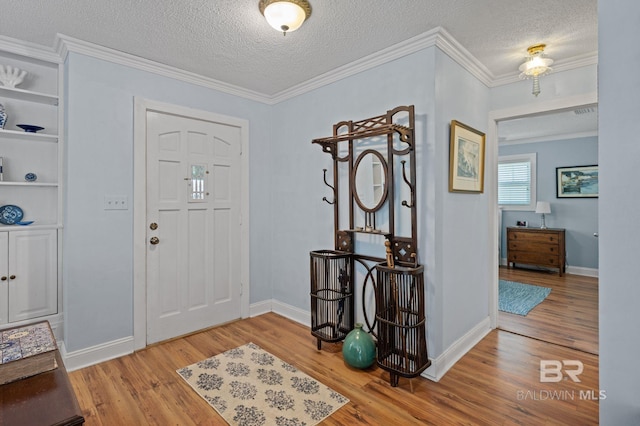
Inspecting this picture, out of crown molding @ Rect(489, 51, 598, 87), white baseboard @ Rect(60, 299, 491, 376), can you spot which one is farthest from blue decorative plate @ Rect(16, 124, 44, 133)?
crown molding @ Rect(489, 51, 598, 87)

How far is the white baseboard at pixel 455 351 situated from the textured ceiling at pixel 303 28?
91.5 inches

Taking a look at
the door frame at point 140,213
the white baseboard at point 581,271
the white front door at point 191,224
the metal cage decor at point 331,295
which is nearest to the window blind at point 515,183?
the white baseboard at point 581,271

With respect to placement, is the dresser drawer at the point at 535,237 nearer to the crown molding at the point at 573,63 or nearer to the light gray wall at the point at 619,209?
the crown molding at the point at 573,63

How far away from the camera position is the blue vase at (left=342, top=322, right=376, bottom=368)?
92.7 inches

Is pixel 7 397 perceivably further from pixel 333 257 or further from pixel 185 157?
pixel 185 157

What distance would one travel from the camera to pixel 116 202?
2.59 m

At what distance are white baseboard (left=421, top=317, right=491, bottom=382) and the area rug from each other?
2.26 feet

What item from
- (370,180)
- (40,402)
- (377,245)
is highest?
(370,180)

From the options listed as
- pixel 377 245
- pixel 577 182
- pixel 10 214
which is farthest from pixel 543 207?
pixel 10 214

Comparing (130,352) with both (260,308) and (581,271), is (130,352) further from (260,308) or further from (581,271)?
(581,271)

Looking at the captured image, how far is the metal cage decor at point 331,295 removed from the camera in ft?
8.98

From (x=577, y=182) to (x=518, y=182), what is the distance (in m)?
0.90

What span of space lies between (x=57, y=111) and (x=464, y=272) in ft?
12.0

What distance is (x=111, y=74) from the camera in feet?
8.43
